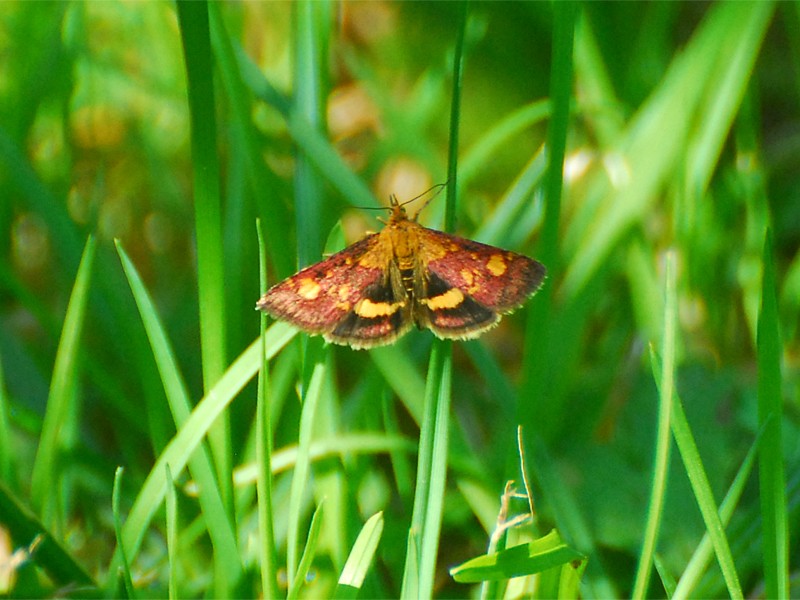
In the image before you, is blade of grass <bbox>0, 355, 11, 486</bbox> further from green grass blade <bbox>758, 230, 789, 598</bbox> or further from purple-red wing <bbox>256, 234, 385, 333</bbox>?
green grass blade <bbox>758, 230, 789, 598</bbox>

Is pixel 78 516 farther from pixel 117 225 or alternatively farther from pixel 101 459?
pixel 117 225

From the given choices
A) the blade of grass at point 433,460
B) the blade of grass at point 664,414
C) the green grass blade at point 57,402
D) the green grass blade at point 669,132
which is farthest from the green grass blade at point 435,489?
the green grass blade at point 669,132

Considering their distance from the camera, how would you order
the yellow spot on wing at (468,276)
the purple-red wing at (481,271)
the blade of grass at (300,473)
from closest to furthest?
the blade of grass at (300,473), the purple-red wing at (481,271), the yellow spot on wing at (468,276)

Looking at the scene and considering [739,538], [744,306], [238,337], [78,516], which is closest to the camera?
[739,538]

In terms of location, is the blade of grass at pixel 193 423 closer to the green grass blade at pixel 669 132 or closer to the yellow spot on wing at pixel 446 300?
the yellow spot on wing at pixel 446 300

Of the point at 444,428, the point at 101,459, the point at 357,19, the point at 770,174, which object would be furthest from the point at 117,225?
the point at 770,174

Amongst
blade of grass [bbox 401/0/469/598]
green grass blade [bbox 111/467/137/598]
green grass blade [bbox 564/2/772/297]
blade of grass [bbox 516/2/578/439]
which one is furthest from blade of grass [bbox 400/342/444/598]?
green grass blade [bbox 564/2/772/297]
